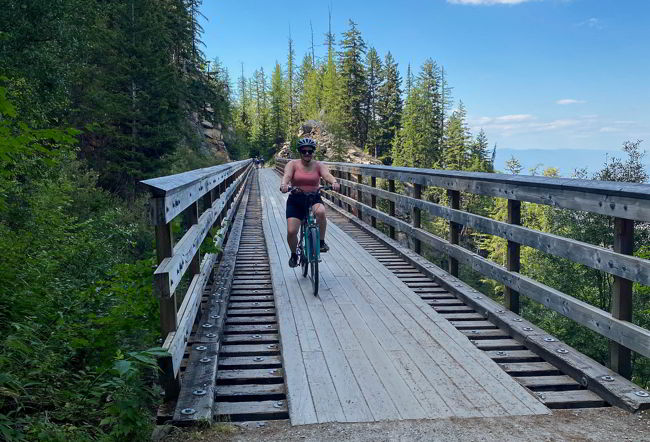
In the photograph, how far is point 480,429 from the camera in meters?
3.19

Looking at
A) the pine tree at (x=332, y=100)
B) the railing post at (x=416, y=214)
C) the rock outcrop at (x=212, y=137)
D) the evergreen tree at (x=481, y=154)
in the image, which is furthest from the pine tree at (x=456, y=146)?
the railing post at (x=416, y=214)

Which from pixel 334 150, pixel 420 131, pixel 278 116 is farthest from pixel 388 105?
pixel 278 116

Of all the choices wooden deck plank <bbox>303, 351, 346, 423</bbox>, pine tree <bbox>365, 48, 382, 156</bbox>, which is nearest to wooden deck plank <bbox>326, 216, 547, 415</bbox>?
wooden deck plank <bbox>303, 351, 346, 423</bbox>

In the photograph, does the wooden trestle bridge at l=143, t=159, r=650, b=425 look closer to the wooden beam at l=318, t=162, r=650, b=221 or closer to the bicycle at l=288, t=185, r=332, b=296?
the wooden beam at l=318, t=162, r=650, b=221

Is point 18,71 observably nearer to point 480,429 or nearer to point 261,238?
point 261,238

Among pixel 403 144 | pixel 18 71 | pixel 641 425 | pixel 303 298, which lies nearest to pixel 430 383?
pixel 641 425

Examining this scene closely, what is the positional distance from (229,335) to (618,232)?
343cm

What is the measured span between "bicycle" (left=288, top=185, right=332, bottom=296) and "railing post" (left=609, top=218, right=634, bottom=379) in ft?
11.0

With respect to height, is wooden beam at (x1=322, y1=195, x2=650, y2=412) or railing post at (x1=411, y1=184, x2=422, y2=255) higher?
railing post at (x1=411, y1=184, x2=422, y2=255)

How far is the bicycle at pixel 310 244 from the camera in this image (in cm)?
661

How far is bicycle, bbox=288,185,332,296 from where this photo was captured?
260 inches

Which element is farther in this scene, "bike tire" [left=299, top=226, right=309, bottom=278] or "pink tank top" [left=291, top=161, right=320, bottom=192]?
"pink tank top" [left=291, top=161, right=320, bottom=192]

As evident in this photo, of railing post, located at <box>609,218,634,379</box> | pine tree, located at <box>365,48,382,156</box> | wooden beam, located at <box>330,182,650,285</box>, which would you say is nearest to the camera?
wooden beam, located at <box>330,182,650,285</box>

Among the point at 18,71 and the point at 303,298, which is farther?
the point at 18,71
